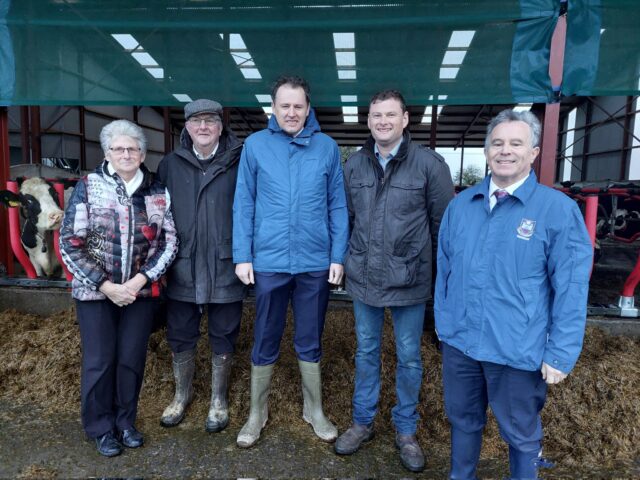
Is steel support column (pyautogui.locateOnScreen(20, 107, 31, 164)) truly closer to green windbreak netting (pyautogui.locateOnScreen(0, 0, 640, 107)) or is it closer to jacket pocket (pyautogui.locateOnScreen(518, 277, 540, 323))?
green windbreak netting (pyautogui.locateOnScreen(0, 0, 640, 107))

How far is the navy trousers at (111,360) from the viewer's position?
2234 millimetres

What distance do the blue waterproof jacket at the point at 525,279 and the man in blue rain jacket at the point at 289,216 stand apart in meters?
0.74

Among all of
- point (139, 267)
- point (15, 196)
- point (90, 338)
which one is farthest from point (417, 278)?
point (15, 196)

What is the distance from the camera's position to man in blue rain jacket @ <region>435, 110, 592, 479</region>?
5.22 ft

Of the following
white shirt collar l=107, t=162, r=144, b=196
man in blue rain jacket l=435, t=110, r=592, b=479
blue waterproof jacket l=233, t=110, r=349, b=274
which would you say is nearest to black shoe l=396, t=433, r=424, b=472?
man in blue rain jacket l=435, t=110, r=592, b=479

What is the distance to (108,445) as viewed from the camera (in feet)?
7.51

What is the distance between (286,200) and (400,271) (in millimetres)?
629

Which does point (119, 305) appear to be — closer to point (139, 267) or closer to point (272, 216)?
point (139, 267)

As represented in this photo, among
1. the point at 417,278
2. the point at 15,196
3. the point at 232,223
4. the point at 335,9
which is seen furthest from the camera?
the point at 15,196

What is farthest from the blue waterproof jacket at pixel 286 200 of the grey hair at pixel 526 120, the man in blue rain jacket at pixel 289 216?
the grey hair at pixel 526 120

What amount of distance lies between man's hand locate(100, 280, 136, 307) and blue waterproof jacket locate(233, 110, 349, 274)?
1.66 feet

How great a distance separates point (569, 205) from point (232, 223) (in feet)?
5.11

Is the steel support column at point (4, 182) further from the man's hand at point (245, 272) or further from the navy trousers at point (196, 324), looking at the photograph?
the man's hand at point (245, 272)

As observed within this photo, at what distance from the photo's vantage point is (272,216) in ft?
7.41
